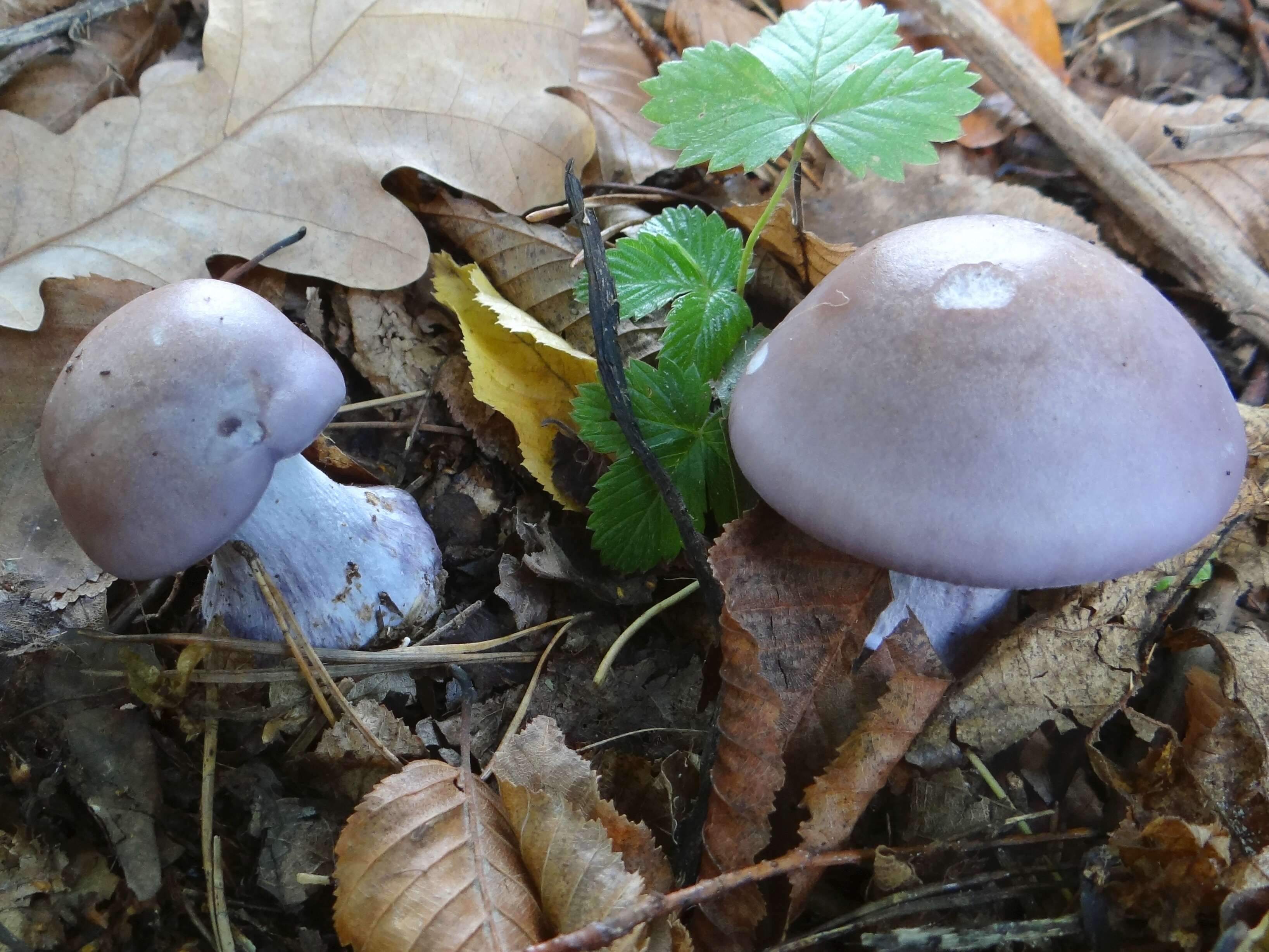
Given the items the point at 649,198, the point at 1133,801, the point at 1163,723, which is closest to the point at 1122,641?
the point at 1163,723

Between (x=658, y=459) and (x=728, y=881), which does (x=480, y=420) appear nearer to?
(x=658, y=459)

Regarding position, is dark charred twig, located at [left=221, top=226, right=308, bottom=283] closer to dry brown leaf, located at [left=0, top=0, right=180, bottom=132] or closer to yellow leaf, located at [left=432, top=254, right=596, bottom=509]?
yellow leaf, located at [left=432, top=254, right=596, bottom=509]

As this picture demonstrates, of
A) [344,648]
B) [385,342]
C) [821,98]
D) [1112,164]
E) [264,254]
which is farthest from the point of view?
[1112,164]

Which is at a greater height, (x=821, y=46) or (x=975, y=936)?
(x=821, y=46)

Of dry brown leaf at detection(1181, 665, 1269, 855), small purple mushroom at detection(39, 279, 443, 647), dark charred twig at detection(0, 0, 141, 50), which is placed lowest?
dry brown leaf at detection(1181, 665, 1269, 855)

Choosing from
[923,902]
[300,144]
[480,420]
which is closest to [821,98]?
[480,420]

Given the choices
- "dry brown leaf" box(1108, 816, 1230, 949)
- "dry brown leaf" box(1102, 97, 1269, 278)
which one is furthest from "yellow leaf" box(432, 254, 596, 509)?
"dry brown leaf" box(1102, 97, 1269, 278)

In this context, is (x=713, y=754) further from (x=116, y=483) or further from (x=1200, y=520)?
(x=116, y=483)
